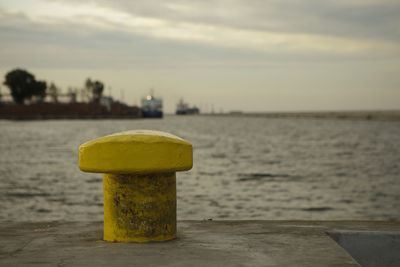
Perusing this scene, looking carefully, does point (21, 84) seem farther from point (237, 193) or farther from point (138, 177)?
point (138, 177)

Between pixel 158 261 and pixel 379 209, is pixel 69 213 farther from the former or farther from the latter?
pixel 158 261

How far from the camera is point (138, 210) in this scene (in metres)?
2.75

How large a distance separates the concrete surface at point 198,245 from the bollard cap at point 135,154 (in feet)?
1.43

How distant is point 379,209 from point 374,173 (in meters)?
8.92

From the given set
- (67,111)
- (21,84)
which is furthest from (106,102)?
(21,84)

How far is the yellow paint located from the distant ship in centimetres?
15663

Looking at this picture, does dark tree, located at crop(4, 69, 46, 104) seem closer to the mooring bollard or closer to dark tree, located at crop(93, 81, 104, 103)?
dark tree, located at crop(93, 81, 104, 103)

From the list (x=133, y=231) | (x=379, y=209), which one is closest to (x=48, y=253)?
(x=133, y=231)

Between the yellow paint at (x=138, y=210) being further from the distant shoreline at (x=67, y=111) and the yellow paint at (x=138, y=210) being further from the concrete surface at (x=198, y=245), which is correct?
the distant shoreline at (x=67, y=111)

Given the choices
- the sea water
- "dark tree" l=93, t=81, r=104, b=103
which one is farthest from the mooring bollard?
"dark tree" l=93, t=81, r=104, b=103

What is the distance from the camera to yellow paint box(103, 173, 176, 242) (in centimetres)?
274

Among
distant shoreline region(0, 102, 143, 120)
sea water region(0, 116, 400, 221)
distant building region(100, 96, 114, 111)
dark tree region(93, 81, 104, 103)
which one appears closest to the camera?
sea water region(0, 116, 400, 221)

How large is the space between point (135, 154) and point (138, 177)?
8.6 inches

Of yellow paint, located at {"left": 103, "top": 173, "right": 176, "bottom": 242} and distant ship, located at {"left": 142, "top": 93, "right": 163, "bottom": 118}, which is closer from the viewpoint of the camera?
yellow paint, located at {"left": 103, "top": 173, "right": 176, "bottom": 242}
